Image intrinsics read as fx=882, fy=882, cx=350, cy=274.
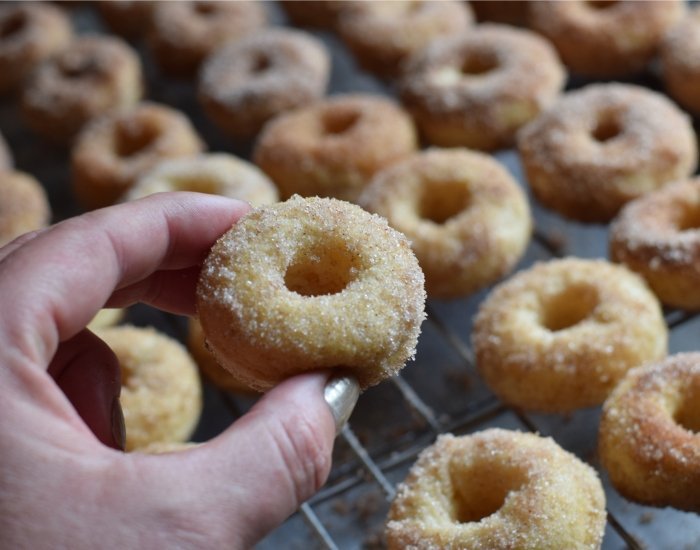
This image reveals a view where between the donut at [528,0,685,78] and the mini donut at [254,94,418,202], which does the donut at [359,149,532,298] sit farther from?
the donut at [528,0,685,78]

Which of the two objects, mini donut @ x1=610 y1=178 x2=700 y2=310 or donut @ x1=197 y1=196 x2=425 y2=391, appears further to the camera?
mini donut @ x1=610 y1=178 x2=700 y2=310

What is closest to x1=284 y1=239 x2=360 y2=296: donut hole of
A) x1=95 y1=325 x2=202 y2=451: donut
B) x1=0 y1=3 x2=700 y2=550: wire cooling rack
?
x1=0 y1=3 x2=700 y2=550: wire cooling rack

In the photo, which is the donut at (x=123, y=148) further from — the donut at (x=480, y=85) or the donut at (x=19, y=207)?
the donut at (x=480, y=85)

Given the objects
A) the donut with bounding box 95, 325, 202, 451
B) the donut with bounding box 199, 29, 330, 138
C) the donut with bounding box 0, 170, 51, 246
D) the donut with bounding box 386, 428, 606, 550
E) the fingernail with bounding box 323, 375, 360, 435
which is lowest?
the donut with bounding box 95, 325, 202, 451

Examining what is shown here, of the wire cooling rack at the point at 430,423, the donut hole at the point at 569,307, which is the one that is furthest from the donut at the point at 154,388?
the donut hole at the point at 569,307

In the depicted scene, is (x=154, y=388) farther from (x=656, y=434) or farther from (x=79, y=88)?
(x=79, y=88)

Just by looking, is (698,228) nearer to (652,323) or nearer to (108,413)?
(652,323)

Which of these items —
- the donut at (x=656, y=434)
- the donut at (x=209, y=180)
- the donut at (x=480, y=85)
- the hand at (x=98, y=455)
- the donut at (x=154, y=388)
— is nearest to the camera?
the hand at (x=98, y=455)
